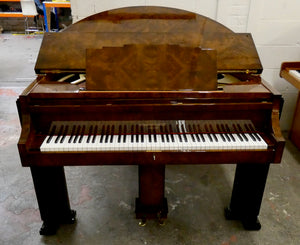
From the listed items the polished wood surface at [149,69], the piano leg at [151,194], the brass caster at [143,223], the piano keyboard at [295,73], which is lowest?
the brass caster at [143,223]

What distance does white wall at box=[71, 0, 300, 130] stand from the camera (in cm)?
274

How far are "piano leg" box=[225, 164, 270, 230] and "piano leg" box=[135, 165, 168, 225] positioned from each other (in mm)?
520

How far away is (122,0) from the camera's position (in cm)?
273

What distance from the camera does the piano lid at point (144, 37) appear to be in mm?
1915

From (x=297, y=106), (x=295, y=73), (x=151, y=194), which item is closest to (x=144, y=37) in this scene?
(x=151, y=194)

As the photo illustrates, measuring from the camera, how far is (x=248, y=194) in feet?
6.52

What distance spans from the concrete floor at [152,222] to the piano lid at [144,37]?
1087mm

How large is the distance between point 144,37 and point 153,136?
0.75 meters

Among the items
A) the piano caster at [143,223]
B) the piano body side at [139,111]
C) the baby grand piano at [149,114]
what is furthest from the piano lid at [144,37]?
the piano caster at [143,223]

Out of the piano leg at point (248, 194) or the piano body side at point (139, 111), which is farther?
the piano leg at point (248, 194)

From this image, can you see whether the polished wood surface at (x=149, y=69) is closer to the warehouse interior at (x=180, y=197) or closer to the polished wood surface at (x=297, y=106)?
the warehouse interior at (x=180, y=197)

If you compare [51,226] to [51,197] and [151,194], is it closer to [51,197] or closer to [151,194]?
[51,197]

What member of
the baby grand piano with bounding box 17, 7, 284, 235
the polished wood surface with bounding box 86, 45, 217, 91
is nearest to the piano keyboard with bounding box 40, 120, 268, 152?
the baby grand piano with bounding box 17, 7, 284, 235

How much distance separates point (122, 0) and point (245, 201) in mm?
2075
